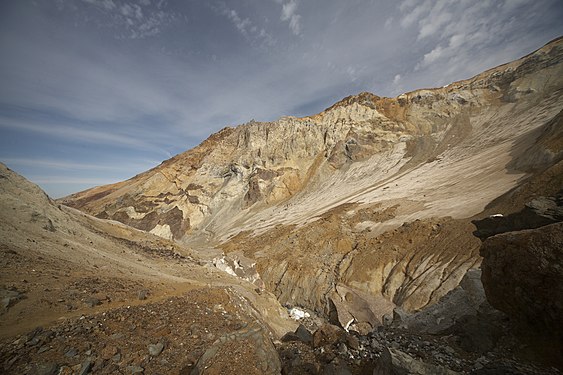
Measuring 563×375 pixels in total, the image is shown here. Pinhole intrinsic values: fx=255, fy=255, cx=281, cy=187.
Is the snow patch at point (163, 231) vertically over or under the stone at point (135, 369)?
over

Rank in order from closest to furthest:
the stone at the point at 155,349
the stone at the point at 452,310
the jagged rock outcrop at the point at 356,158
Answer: the stone at the point at 155,349
the stone at the point at 452,310
the jagged rock outcrop at the point at 356,158

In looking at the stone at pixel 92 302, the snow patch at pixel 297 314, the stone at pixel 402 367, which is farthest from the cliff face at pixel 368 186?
the stone at pixel 92 302

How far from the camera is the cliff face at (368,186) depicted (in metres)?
19.1

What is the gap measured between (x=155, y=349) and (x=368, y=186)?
42750mm

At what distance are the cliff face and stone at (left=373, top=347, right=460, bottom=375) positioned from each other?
1127cm

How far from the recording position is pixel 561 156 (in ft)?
64.9

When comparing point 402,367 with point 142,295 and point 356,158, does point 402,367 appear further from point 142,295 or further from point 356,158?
point 356,158

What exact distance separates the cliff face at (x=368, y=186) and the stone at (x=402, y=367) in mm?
11271

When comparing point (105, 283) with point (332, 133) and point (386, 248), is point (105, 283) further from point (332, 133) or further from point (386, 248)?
point (332, 133)

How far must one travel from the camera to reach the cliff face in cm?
1909

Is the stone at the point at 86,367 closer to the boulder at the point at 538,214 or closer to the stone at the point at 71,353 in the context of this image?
the stone at the point at 71,353

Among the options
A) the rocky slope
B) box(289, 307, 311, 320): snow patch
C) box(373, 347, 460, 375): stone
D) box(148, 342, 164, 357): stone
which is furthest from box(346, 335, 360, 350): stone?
box(289, 307, 311, 320): snow patch

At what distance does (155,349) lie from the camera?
6.30 m

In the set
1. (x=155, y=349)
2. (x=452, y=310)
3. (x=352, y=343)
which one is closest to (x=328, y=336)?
(x=352, y=343)
